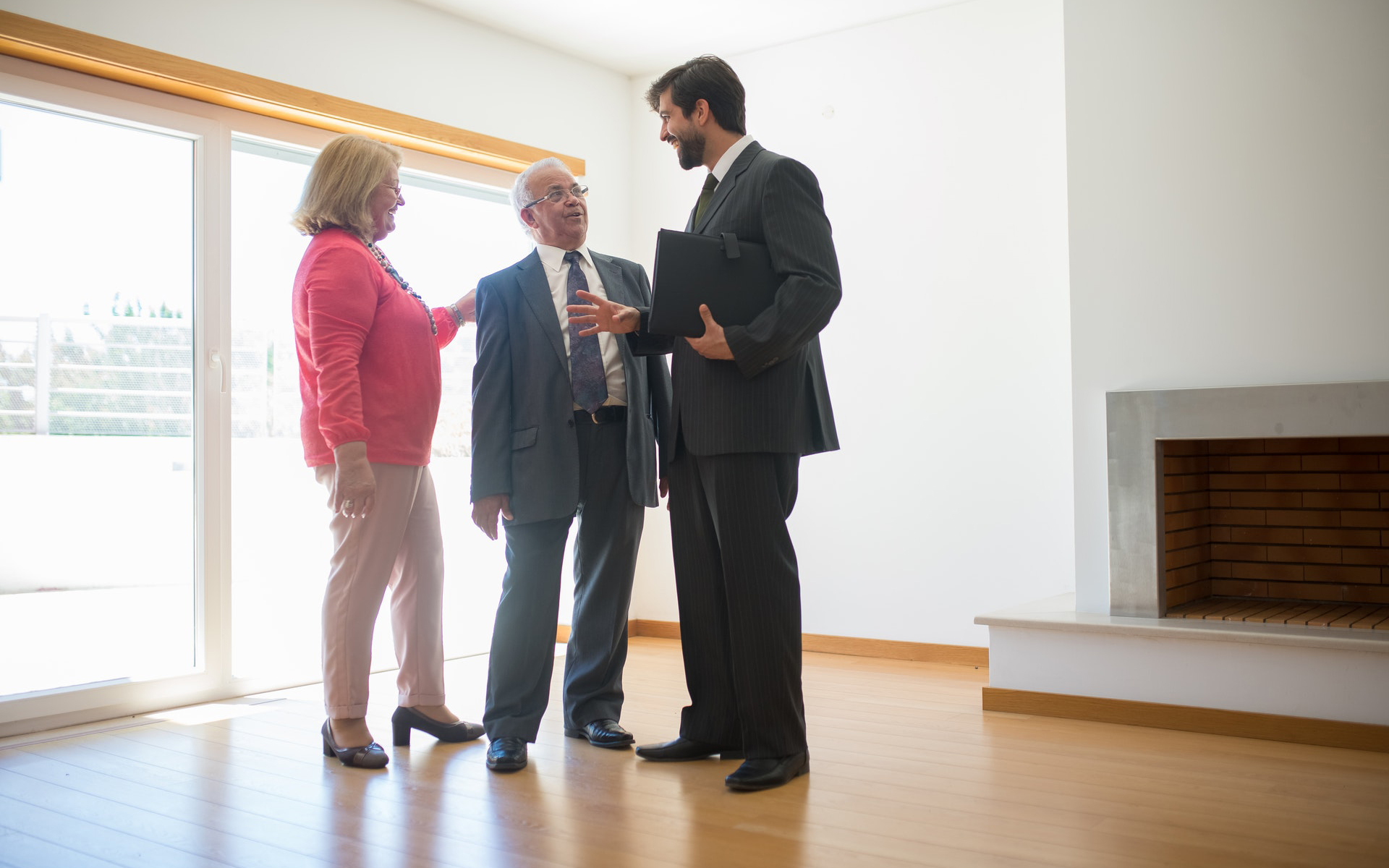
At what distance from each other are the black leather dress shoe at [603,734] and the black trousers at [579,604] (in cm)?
2

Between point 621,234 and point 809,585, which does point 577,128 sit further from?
point 809,585

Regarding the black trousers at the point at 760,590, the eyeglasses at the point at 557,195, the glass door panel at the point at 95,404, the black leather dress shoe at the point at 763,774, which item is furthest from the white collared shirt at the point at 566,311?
the glass door panel at the point at 95,404

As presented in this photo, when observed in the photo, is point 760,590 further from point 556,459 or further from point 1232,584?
point 1232,584

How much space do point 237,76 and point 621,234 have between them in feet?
6.66

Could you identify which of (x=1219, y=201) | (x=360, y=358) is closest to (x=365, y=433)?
(x=360, y=358)

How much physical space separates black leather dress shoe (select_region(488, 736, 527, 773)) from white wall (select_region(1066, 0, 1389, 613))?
1787 millimetres

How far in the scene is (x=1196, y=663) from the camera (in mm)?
2992

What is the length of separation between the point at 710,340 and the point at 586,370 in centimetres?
54

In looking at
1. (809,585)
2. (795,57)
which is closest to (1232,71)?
(795,57)

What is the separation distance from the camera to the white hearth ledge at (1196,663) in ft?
9.12

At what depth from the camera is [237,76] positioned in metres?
3.56

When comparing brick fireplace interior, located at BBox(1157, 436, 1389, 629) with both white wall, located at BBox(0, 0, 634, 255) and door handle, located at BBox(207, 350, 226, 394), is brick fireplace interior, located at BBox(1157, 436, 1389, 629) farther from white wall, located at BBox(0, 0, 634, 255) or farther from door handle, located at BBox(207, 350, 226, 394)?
door handle, located at BBox(207, 350, 226, 394)

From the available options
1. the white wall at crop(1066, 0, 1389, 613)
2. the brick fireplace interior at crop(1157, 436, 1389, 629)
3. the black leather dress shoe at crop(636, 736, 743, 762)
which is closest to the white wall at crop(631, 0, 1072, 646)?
the brick fireplace interior at crop(1157, 436, 1389, 629)

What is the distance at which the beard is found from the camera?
8.26 ft
